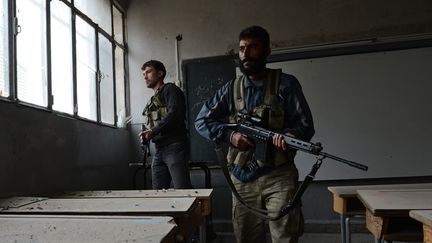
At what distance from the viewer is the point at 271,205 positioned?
4.84ft

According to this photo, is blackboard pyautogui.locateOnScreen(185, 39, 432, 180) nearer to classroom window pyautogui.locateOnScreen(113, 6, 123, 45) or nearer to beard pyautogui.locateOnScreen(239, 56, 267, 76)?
classroom window pyautogui.locateOnScreen(113, 6, 123, 45)

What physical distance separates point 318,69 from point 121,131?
7.09 feet

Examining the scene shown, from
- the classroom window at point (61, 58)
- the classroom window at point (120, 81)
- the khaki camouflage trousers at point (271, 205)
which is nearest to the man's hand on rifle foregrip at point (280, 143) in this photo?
the khaki camouflage trousers at point (271, 205)

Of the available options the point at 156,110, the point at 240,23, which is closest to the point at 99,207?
the point at 156,110

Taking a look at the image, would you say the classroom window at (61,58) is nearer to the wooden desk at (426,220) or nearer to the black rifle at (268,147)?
the black rifle at (268,147)

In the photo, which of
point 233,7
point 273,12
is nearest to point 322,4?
point 273,12

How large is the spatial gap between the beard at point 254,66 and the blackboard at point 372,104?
2.12m

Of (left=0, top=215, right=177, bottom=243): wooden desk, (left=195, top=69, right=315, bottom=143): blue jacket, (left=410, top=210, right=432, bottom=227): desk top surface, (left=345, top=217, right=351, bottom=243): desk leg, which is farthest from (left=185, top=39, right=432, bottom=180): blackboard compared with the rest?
(left=0, top=215, right=177, bottom=243): wooden desk

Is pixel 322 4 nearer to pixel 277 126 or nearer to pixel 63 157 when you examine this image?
pixel 277 126

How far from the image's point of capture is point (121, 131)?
371 centimetres

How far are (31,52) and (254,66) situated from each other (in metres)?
1.66

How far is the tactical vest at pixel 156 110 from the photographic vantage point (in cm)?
272

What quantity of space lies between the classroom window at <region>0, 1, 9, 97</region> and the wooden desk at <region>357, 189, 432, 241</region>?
2051mm

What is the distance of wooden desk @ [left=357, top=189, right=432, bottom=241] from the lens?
128 cm
